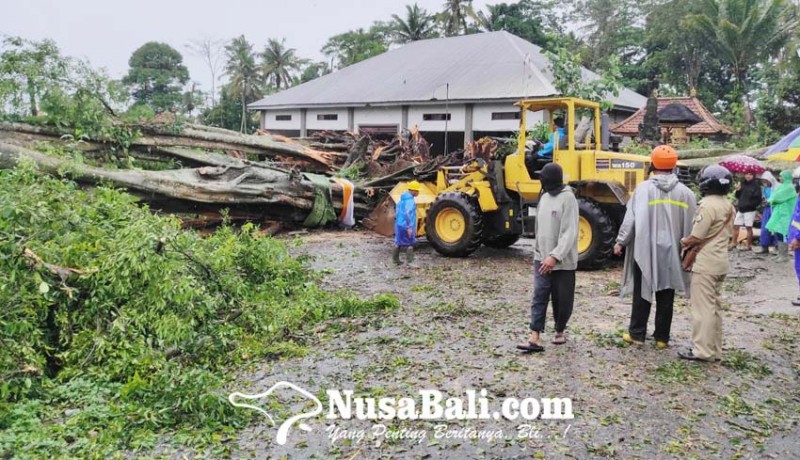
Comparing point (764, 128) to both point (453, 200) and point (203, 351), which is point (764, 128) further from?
point (203, 351)

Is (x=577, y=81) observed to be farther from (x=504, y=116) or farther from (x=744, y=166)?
(x=504, y=116)

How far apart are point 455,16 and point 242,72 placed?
17561 mm

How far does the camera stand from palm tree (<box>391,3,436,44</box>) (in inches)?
1639

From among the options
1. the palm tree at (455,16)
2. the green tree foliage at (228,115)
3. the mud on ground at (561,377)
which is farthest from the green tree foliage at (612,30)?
the mud on ground at (561,377)

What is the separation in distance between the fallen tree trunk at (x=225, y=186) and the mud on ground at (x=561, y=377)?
436 centimetres

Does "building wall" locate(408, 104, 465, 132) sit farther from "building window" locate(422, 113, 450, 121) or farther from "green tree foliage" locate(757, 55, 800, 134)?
"green tree foliage" locate(757, 55, 800, 134)

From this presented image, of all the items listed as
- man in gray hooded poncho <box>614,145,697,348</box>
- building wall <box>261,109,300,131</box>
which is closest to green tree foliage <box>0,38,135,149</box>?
man in gray hooded poncho <box>614,145,697,348</box>

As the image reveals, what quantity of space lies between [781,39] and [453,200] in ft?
84.3

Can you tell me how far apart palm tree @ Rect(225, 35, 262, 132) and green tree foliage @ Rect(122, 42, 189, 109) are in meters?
7.73

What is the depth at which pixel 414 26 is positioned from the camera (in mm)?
42125

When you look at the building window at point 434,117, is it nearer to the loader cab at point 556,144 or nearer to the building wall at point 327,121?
the building wall at point 327,121

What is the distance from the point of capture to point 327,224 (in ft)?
45.6

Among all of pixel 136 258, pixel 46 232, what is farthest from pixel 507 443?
pixel 46 232

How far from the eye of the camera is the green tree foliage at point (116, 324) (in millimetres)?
3988
